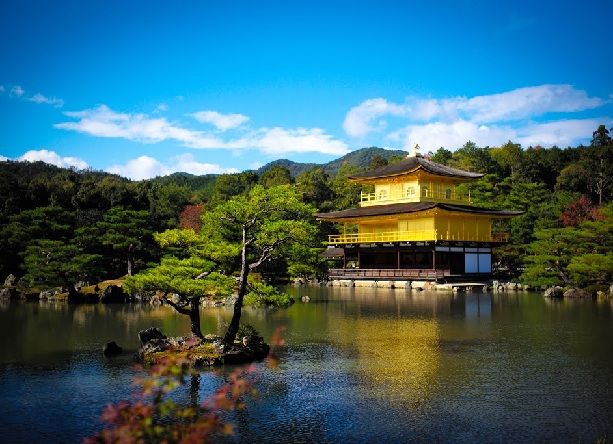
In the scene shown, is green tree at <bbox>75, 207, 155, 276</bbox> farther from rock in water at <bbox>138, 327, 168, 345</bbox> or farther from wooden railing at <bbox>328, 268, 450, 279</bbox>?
rock in water at <bbox>138, 327, 168, 345</bbox>

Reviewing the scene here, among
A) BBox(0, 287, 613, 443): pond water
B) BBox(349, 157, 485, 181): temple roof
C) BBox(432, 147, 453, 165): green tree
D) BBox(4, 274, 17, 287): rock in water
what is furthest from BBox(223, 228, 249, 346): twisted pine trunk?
BBox(432, 147, 453, 165): green tree

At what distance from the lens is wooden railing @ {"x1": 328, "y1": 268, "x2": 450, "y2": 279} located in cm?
4075

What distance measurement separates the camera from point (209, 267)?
1572 centimetres

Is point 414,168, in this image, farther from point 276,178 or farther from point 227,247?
point 276,178

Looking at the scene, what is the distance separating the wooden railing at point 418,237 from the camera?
42.3 meters

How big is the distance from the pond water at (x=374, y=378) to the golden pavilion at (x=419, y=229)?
18778 mm

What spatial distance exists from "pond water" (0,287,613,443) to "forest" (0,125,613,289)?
3822 millimetres

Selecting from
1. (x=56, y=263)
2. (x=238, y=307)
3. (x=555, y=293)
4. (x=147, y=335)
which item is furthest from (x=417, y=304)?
(x=56, y=263)

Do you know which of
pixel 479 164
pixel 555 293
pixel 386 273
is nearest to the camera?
pixel 555 293

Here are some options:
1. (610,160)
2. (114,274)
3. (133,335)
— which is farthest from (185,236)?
(610,160)

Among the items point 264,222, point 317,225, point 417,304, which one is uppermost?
point 317,225

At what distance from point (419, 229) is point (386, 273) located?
4294 mm

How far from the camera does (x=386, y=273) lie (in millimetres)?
43625

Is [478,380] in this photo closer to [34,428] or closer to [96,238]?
[34,428]
